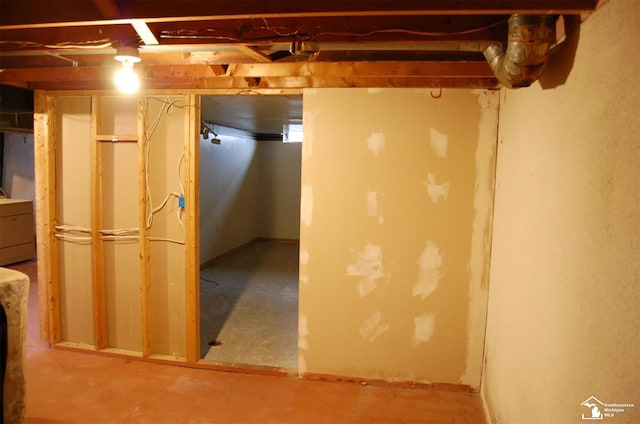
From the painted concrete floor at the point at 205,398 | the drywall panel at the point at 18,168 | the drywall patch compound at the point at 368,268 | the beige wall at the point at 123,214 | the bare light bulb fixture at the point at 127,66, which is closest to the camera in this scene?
the bare light bulb fixture at the point at 127,66

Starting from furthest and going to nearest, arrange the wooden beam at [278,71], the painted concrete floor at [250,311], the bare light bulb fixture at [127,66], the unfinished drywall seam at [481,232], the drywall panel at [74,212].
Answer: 1. the painted concrete floor at [250,311]
2. the drywall panel at [74,212]
3. the unfinished drywall seam at [481,232]
4. the wooden beam at [278,71]
5. the bare light bulb fixture at [127,66]

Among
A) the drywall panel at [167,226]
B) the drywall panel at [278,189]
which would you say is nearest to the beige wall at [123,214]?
the drywall panel at [167,226]

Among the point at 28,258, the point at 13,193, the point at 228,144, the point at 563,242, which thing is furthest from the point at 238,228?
the point at 563,242

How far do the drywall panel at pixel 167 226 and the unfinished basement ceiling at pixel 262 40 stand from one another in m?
0.25

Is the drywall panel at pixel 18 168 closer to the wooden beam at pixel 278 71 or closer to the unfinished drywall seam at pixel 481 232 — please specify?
the wooden beam at pixel 278 71

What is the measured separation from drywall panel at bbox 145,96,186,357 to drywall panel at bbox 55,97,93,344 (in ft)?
1.94

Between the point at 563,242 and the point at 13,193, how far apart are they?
8.39m

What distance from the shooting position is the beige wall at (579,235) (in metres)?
1.12

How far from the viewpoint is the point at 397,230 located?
2984mm

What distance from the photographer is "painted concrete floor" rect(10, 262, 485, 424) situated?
264 cm

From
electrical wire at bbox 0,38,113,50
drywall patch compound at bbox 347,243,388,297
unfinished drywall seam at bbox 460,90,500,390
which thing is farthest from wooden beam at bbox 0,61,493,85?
drywall patch compound at bbox 347,243,388,297

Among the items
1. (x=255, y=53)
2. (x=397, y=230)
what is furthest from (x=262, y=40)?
(x=397, y=230)

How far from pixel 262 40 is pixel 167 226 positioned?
1846 millimetres

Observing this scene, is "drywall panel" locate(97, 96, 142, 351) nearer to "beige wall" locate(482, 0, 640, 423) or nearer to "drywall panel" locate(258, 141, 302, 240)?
"beige wall" locate(482, 0, 640, 423)
